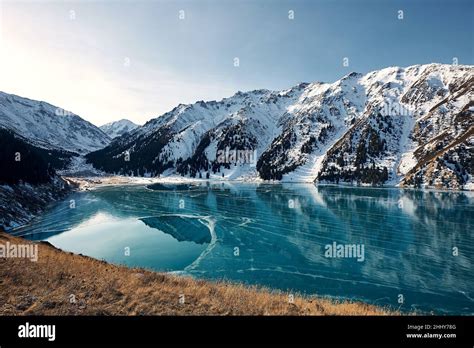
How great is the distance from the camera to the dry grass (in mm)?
15406

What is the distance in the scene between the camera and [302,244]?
54250 millimetres

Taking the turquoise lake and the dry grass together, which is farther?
the turquoise lake

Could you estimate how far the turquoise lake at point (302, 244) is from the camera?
116 feet

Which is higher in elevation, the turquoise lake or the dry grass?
the dry grass

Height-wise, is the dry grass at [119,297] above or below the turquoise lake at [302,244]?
above

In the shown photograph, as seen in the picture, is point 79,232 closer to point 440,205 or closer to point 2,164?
point 2,164

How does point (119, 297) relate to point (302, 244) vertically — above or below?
above

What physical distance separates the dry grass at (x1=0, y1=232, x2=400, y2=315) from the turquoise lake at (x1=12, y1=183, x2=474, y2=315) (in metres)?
12.2

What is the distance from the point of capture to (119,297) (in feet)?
55.5

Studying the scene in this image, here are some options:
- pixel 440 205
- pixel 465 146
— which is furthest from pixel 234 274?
pixel 465 146

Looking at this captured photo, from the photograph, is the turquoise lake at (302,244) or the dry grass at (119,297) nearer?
the dry grass at (119,297)

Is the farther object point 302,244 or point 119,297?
point 302,244

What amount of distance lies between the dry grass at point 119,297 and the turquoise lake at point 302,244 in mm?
12233

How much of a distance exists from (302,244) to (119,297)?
139ft
